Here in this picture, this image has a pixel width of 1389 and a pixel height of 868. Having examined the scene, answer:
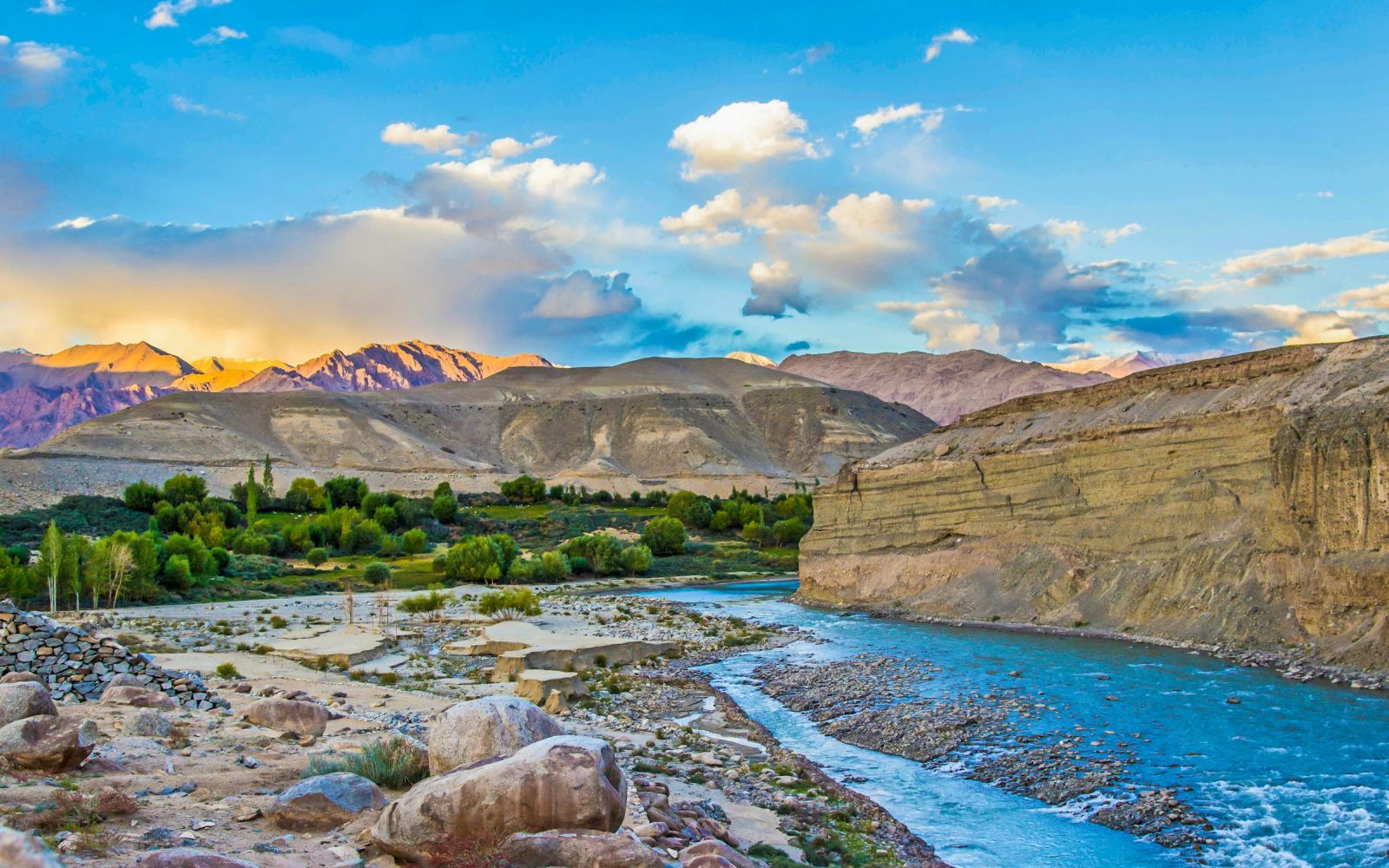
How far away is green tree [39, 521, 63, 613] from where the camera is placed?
38.2m

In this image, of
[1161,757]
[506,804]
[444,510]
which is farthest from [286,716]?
[444,510]

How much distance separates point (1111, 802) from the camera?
1571 cm

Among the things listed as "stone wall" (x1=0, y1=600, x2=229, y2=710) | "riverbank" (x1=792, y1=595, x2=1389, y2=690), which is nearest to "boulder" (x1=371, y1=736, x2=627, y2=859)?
"stone wall" (x1=0, y1=600, x2=229, y2=710)

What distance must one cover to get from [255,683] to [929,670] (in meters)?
17.6

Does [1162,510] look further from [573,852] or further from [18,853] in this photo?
[18,853]

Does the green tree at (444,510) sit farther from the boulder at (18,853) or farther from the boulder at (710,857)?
the boulder at (18,853)

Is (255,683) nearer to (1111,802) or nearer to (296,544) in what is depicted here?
(1111,802)

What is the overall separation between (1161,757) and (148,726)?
1658cm

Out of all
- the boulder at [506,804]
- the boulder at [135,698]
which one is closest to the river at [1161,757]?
the boulder at [506,804]

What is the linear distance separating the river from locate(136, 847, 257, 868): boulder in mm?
9752

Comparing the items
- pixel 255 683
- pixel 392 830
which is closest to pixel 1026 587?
pixel 255 683

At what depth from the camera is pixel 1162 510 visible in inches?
1401

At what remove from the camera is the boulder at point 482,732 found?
33.8 feet

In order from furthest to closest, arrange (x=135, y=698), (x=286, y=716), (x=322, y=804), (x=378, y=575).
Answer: (x=378, y=575) < (x=286, y=716) < (x=135, y=698) < (x=322, y=804)
